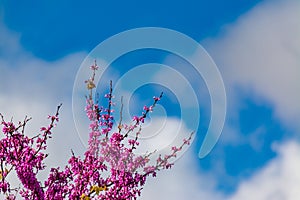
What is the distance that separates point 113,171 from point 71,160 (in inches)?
42.2

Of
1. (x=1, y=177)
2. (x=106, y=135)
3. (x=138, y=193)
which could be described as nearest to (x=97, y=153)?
(x=106, y=135)

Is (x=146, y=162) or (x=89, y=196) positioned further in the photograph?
(x=146, y=162)

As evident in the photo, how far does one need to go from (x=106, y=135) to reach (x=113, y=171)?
1.01 meters

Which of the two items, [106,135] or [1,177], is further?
[106,135]

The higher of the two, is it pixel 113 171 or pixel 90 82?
pixel 90 82

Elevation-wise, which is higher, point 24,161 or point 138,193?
point 24,161

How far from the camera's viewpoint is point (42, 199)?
37.4 feet

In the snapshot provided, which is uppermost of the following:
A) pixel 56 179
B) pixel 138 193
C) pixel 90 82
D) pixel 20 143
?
pixel 90 82

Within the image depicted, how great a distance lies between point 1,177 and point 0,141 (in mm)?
868

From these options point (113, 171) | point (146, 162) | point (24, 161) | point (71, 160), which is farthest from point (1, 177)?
point (146, 162)

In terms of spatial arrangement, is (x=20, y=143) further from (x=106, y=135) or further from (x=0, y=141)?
(x=106, y=135)

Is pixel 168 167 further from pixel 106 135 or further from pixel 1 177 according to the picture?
pixel 1 177

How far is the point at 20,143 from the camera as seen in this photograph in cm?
1157

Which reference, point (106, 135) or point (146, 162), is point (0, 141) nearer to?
point (106, 135)
